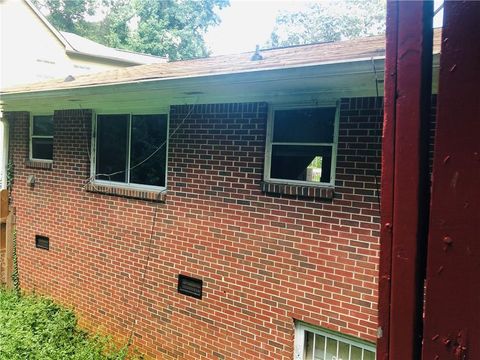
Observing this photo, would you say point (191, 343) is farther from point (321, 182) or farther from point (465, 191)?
point (465, 191)

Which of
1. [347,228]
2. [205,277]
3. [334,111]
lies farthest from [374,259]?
[205,277]

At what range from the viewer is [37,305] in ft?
23.1

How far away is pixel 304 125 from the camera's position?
15.1 feet

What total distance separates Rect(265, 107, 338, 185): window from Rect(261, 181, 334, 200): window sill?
73 millimetres

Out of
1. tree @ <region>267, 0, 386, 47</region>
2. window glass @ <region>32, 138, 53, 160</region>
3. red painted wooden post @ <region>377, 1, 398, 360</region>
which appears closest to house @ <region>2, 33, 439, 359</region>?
window glass @ <region>32, 138, 53, 160</region>

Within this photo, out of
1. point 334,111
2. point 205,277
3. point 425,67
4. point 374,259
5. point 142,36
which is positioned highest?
point 142,36

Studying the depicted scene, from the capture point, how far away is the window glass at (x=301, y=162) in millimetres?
4477

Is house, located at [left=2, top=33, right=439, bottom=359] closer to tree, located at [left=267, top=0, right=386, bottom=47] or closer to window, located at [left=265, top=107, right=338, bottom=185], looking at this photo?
window, located at [left=265, top=107, right=338, bottom=185]

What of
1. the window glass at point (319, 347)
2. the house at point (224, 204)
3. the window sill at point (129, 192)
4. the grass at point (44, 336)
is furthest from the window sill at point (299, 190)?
the grass at point (44, 336)

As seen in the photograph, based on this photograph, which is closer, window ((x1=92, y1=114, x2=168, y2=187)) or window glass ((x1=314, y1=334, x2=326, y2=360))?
window glass ((x1=314, y1=334, x2=326, y2=360))

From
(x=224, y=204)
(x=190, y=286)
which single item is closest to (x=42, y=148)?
(x=190, y=286)

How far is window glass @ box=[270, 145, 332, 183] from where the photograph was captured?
4.48m

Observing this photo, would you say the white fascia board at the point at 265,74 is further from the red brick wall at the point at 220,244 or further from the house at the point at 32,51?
the house at the point at 32,51

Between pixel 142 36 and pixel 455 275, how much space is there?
112 feet
